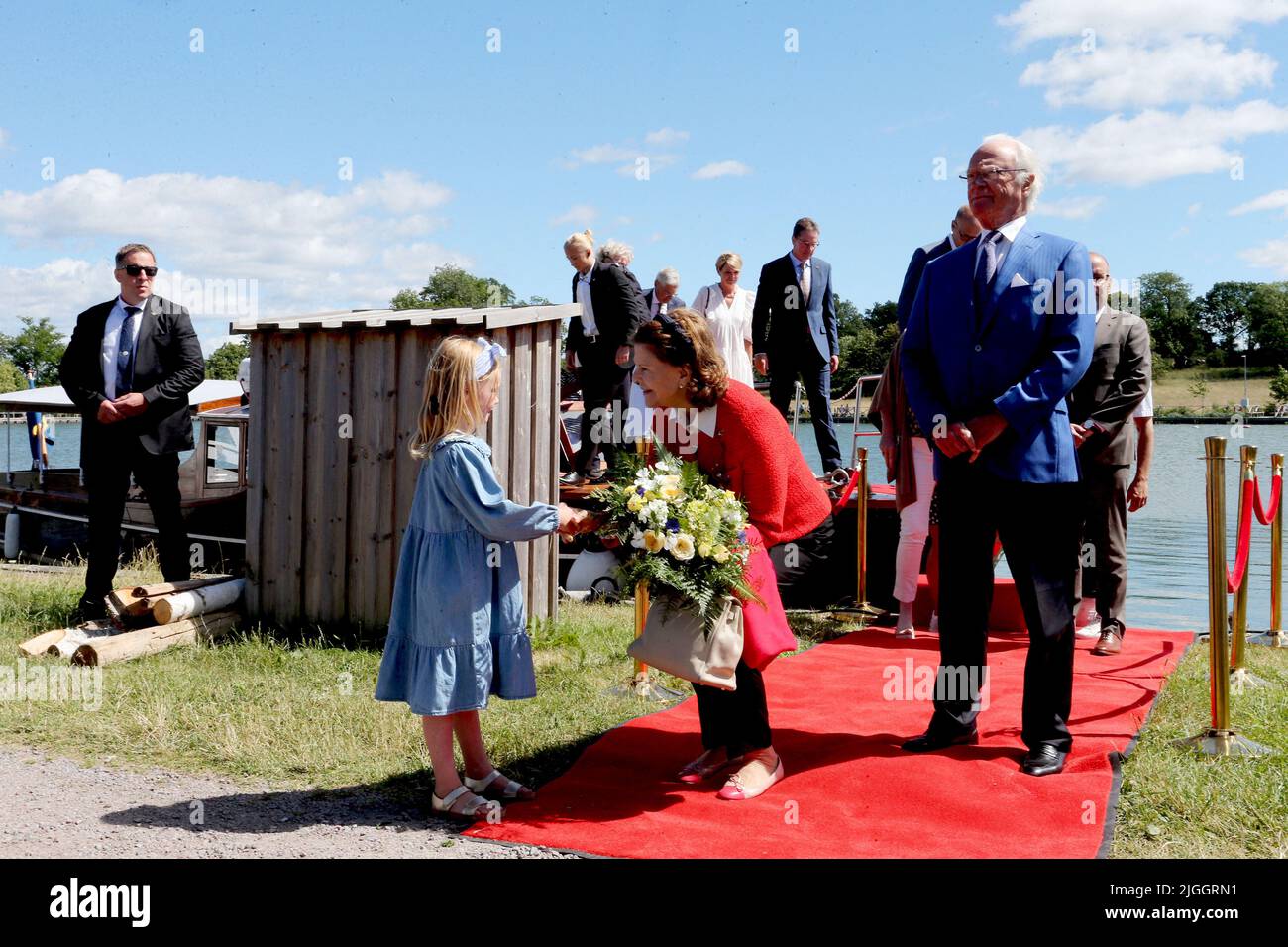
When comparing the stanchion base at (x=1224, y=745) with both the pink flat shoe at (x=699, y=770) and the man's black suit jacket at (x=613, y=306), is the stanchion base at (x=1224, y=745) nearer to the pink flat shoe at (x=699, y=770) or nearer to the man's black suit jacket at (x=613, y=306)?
the pink flat shoe at (x=699, y=770)

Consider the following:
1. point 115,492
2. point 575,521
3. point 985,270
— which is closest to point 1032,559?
point 985,270

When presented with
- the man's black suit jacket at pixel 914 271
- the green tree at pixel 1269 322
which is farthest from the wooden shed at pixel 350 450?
the green tree at pixel 1269 322

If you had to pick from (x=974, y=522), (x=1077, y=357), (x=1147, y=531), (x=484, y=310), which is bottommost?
(x=1147, y=531)

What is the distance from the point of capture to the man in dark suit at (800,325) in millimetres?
11133

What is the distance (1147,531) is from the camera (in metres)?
27.3

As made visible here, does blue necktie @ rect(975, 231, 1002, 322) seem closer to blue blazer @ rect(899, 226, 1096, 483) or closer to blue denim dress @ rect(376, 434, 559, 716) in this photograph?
blue blazer @ rect(899, 226, 1096, 483)

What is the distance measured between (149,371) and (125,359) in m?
0.20

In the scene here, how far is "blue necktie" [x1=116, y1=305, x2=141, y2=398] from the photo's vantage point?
8844mm

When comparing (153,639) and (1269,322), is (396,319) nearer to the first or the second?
(153,639)

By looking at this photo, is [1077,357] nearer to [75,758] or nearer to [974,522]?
[974,522]

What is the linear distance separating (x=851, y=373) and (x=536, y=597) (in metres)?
81.8

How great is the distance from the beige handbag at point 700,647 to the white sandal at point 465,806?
2.98 feet

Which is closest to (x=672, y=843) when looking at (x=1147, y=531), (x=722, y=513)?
(x=722, y=513)

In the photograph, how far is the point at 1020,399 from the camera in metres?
5.23
